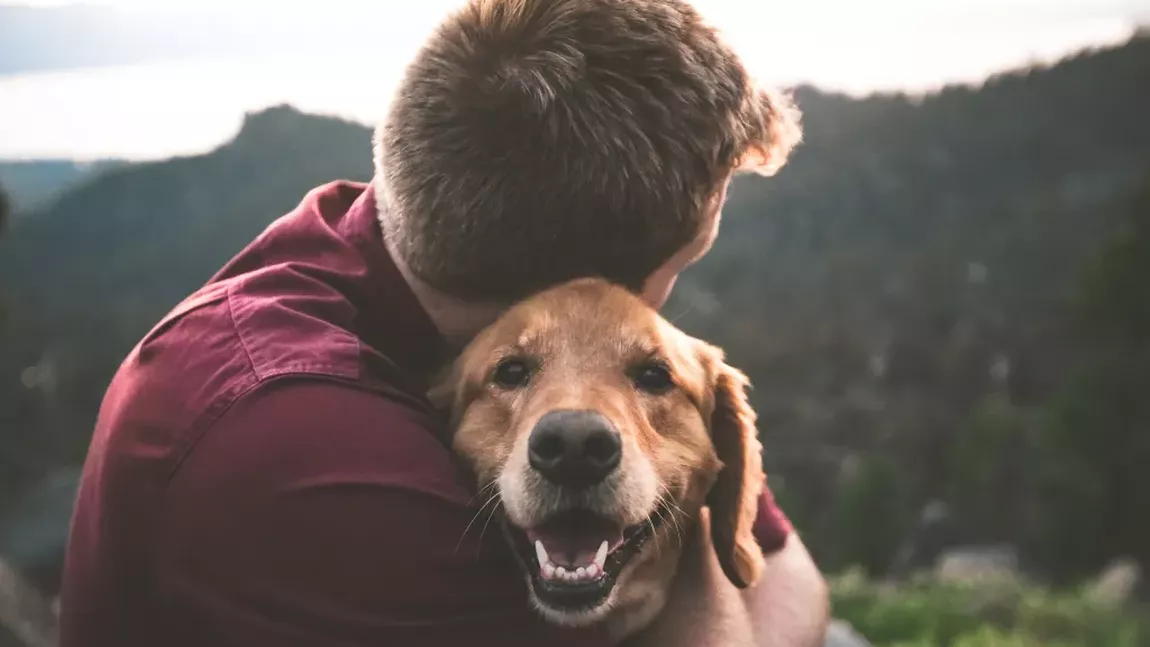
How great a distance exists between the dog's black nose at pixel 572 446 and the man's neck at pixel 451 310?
33 centimetres

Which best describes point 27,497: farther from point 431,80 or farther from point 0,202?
point 431,80

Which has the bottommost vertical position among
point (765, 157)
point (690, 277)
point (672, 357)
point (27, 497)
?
point (27, 497)

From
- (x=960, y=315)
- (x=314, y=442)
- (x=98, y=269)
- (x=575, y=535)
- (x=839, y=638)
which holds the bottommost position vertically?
(x=960, y=315)

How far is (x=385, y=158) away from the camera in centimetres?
151

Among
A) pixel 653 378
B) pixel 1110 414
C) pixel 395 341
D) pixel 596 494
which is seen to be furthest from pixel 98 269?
pixel 1110 414

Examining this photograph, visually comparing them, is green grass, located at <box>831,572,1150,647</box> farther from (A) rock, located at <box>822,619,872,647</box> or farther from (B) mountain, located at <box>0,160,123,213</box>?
(B) mountain, located at <box>0,160,123,213</box>

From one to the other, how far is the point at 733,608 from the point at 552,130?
36.4 inches

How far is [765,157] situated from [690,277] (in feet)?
10.2

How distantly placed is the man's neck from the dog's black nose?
0.33 m

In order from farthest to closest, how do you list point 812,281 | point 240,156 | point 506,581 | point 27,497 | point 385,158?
point 812,281 → point 27,497 → point 240,156 → point 385,158 → point 506,581

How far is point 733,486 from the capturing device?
1760 mm

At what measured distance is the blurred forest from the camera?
481 centimetres

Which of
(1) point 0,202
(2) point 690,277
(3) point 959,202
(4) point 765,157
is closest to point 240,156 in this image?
(1) point 0,202

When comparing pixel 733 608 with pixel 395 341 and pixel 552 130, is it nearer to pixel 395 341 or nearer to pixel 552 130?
pixel 395 341
